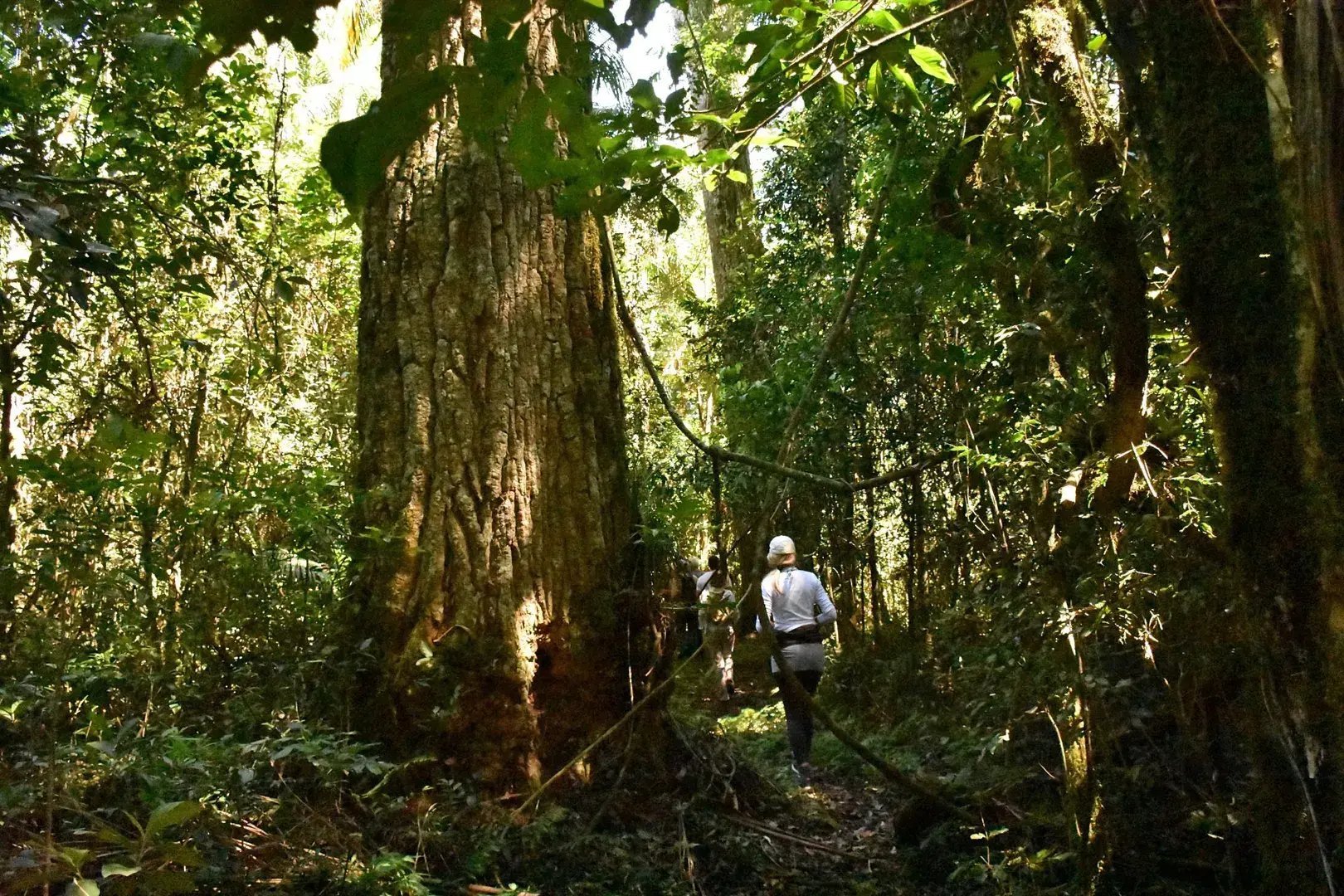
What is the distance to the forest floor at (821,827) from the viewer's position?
440 centimetres

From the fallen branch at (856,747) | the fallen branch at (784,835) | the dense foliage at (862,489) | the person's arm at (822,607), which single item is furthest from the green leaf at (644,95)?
the person's arm at (822,607)

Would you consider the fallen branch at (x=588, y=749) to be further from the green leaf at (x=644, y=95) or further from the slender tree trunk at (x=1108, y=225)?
the green leaf at (x=644, y=95)

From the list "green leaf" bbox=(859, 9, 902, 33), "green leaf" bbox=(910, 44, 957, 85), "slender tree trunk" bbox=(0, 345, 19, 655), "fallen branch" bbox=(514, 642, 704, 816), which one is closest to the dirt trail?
"fallen branch" bbox=(514, 642, 704, 816)

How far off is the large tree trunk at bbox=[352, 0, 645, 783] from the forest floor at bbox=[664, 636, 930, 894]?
0.94 meters

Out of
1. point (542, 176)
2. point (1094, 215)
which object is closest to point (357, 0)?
point (1094, 215)

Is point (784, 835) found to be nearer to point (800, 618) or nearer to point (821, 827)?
point (821, 827)

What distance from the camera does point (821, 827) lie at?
521cm

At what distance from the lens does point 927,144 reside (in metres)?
5.94

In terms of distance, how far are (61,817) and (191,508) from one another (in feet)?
5.60

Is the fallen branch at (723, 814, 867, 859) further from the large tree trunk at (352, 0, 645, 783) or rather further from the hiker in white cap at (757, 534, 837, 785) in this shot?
the hiker in white cap at (757, 534, 837, 785)

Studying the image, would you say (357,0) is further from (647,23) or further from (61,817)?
(647,23)

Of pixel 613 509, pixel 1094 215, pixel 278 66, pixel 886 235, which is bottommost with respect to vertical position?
pixel 613 509

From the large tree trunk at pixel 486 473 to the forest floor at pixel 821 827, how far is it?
3.08 feet

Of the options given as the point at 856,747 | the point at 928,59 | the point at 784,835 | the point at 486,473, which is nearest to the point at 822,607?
the point at 784,835
